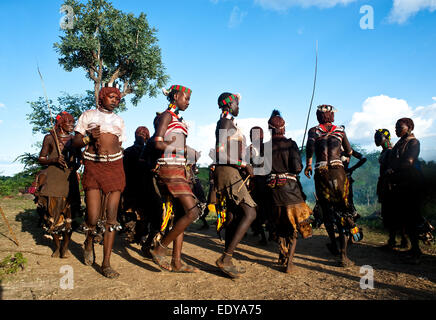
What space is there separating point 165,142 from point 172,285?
174 cm

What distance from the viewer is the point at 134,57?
2083 centimetres

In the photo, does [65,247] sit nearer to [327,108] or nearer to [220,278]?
[220,278]

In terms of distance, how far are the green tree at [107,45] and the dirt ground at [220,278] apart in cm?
1739

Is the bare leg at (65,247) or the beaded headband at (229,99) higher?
the beaded headband at (229,99)

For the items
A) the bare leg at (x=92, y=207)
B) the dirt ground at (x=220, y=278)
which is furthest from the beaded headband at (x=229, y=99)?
the dirt ground at (x=220, y=278)

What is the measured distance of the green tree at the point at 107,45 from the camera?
20.2m

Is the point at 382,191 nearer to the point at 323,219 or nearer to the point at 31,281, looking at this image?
the point at 323,219

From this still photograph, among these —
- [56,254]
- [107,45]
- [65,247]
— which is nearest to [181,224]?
[65,247]

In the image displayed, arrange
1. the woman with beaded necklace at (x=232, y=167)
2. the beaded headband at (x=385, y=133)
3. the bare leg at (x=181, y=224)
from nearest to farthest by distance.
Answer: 1. the bare leg at (x=181, y=224)
2. the woman with beaded necklace at (x=232, y=167)
3. the beaded headband at (x=385, y=133)

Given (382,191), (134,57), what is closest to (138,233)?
(382,191)

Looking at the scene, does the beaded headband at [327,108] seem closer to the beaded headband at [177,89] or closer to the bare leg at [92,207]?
the beaded headband at [177,89]

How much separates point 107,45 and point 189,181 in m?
19.7

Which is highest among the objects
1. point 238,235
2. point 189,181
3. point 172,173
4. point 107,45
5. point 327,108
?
point 107,45

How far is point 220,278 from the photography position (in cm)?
396
